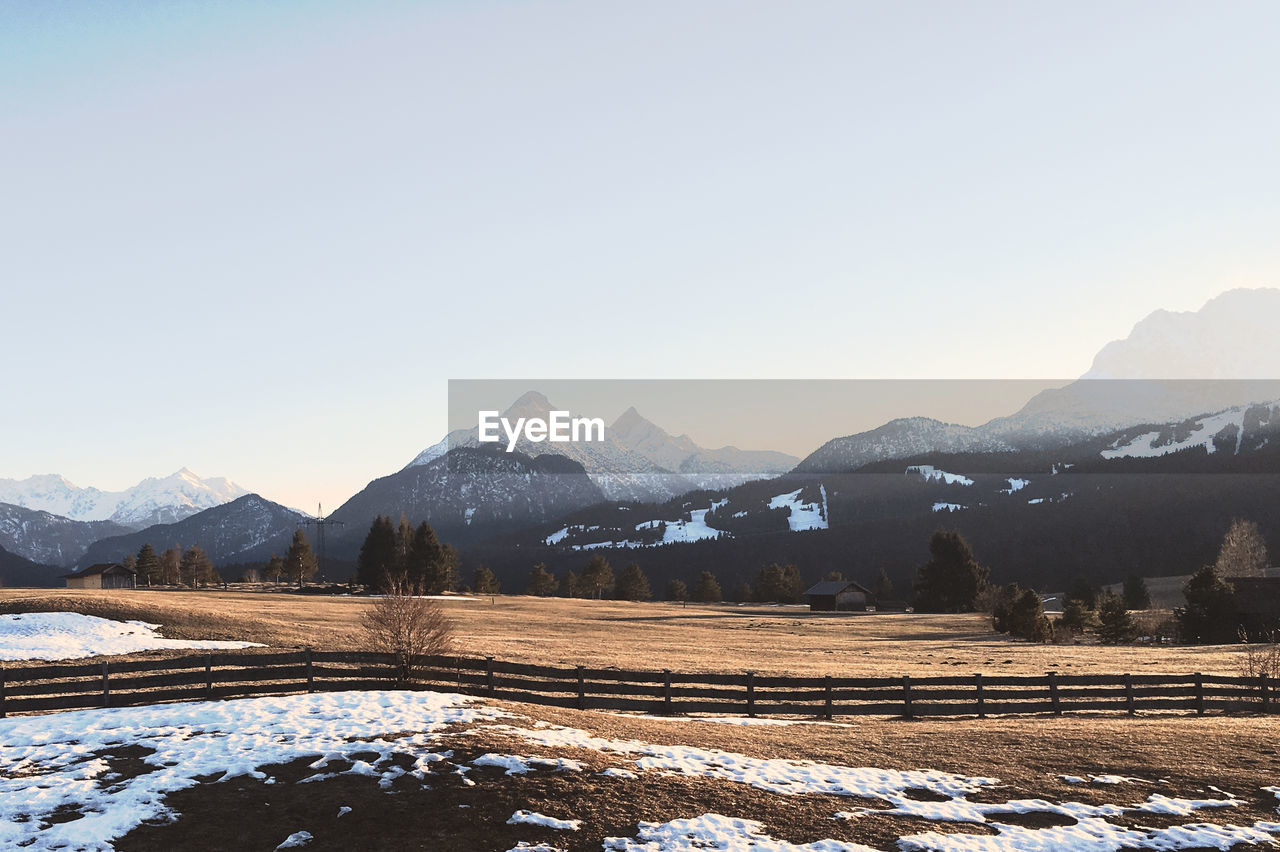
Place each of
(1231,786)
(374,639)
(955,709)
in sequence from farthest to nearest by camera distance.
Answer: (374,639) < (955,709) < (1231,786)

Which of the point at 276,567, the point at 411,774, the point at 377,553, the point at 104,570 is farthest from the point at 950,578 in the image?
the point at 104,570

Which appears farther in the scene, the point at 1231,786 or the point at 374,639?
the point at 374,639

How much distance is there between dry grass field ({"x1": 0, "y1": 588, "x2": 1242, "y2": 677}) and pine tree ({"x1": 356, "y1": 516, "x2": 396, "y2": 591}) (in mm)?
29997

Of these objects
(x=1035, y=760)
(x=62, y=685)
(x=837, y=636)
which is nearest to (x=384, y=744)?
(x=62, y=685)

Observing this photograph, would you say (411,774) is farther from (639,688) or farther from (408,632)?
(408,632)

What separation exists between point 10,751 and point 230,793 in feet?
20.9

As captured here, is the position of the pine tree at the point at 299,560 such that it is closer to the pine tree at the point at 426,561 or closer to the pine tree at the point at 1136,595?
the pine tree at the point at 426,561

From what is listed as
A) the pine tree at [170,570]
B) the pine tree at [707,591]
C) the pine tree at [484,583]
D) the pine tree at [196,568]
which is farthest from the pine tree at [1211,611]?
the pine tree at [170,570]

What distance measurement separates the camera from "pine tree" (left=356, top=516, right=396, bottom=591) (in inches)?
4040

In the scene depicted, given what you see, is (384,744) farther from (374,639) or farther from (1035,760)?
(1035,760)

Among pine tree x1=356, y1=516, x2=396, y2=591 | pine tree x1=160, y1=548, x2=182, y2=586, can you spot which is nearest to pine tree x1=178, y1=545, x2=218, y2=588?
pine tree x1=160, y1=548, x2=182, y2=586

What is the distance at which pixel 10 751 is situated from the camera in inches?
687

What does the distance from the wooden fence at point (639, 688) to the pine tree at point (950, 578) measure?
8010 centimetres

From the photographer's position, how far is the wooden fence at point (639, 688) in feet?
78.7
